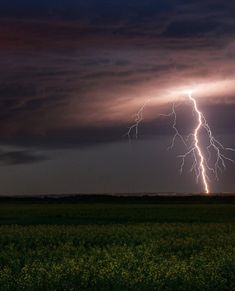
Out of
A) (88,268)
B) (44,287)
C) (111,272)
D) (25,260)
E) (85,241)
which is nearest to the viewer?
(44,287)

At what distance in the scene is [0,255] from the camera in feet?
71.2

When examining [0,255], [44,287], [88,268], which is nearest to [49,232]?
[0,255]

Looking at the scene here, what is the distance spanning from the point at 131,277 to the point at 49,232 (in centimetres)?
1612

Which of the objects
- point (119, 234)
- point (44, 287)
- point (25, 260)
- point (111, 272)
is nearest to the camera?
point (44, 287)

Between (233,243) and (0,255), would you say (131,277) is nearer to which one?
(0,255)

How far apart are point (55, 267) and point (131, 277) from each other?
91.8 inches

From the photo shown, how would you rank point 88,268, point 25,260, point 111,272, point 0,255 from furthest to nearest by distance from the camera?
point 0,255, point 25,260, point 88,268, point 111,272

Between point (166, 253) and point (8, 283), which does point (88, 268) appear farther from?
point (166, 253)

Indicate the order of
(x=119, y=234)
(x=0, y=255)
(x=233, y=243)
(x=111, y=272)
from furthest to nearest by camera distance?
(x=119, y=234)
(x=233, y=243)
(x=0, y=255)
(x=111, y=272)

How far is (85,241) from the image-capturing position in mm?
27609

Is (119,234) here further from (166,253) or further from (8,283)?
(8,283)

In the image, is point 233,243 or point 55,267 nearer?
point 55,267

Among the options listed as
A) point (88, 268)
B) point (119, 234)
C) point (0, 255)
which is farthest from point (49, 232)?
Result: point (88, 268)

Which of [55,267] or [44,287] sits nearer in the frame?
[44,287]
